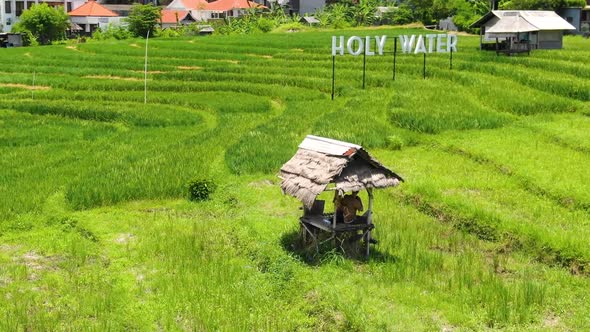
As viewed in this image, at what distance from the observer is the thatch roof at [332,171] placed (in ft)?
40.4

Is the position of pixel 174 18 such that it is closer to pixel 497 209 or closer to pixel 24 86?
pixel 24 86

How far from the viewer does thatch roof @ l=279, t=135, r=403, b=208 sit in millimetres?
12312

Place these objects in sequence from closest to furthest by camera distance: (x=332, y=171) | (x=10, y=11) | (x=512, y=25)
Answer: (x=332, y=171) < (x=512, y=25) < (x=10, y=11)

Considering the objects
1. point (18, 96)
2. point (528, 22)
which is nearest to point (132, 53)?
point (18, 96)

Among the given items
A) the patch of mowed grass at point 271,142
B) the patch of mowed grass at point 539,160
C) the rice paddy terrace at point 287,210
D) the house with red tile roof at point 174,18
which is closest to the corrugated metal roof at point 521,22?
the rice paddy terrace at point 287,210

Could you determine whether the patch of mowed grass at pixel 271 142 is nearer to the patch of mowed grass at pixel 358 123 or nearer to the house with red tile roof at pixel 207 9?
the patch of mowed grass at pixel 358 123

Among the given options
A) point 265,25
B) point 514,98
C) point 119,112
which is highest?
point 265,25

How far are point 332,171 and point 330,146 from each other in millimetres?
789

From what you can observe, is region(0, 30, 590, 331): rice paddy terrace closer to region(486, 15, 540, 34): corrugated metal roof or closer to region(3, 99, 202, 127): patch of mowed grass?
region(3, 99, 202, 127): patch of mowed grass

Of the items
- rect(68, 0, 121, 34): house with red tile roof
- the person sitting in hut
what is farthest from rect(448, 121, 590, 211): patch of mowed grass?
rect(68, 0, 121, 34): house with red tile roof

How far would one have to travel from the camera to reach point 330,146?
12930 millimetres

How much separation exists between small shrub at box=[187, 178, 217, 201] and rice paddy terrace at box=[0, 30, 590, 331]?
0.91ft

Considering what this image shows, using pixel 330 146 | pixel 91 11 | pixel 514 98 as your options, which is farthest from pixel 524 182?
pixel 91 11

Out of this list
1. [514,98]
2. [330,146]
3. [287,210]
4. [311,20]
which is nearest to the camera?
[330,146]
